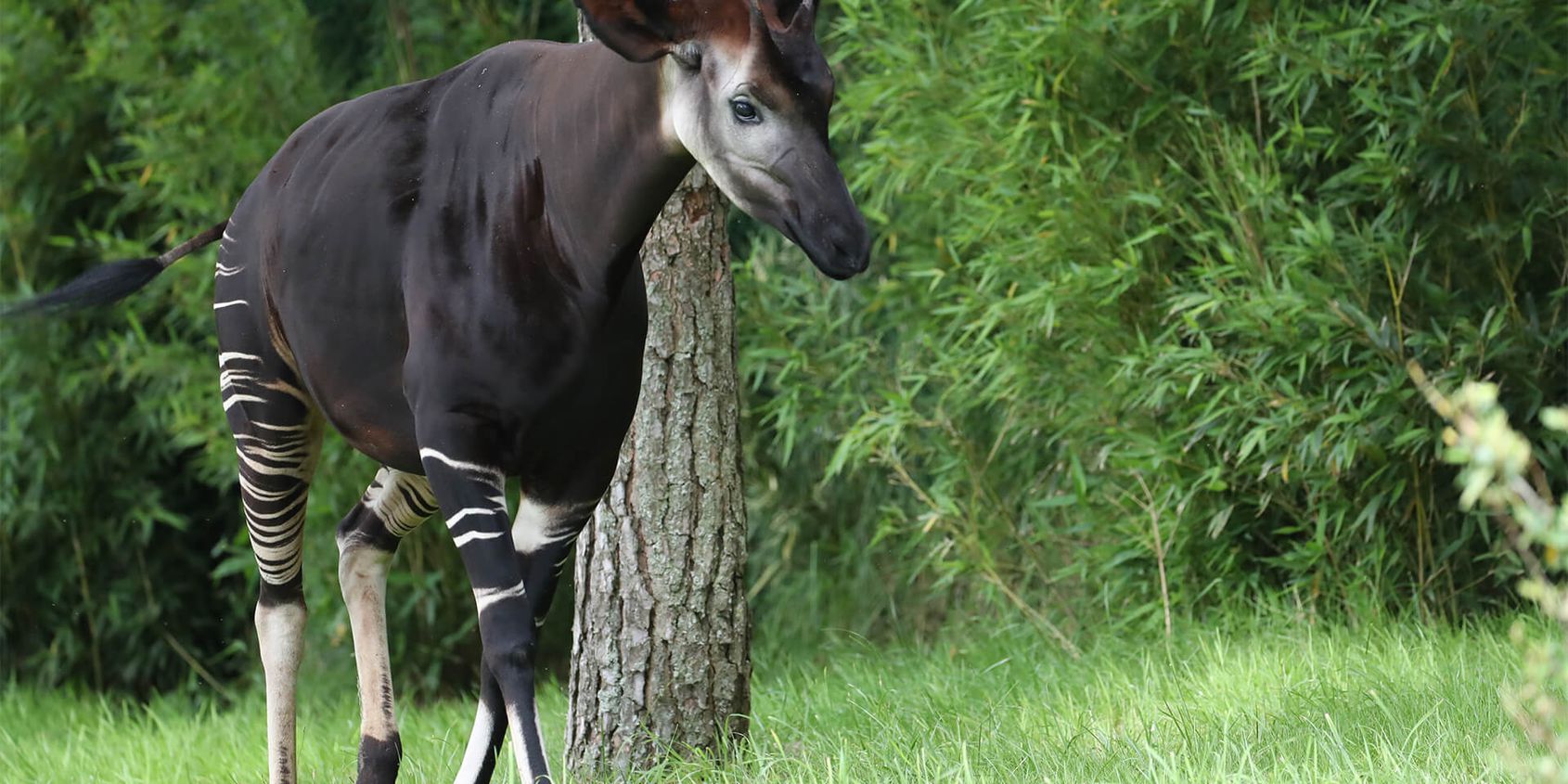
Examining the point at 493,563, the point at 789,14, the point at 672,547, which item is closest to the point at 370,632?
the point at 493,563

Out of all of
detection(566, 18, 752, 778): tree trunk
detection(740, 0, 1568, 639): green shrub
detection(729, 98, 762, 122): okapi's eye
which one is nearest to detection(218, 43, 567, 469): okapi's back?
detection(729, 98, 762, 122): okapi's eye

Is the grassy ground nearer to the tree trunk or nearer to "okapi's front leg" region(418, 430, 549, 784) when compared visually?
the tree trunk

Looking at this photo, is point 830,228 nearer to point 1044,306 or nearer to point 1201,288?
point 1044,306

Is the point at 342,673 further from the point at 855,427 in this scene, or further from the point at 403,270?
the point at 403,270

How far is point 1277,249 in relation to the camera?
3766 millimetres

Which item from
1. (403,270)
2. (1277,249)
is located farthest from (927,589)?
(403,270)

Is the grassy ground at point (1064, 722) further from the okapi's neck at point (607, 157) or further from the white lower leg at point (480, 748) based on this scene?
the okapi's neck at point (607, 157)

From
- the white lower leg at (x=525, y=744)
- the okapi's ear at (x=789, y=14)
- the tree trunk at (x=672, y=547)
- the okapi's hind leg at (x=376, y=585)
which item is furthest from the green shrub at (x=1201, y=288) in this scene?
the white lower leg at (x=525, y=744)

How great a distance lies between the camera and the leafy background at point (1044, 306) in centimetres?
372

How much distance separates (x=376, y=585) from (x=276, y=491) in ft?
0.69

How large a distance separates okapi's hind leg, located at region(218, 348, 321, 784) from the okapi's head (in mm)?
832

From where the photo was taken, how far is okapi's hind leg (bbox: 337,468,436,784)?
7.80ft

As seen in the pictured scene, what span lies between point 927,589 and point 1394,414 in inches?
77.1

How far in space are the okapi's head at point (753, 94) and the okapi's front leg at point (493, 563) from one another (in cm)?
49
